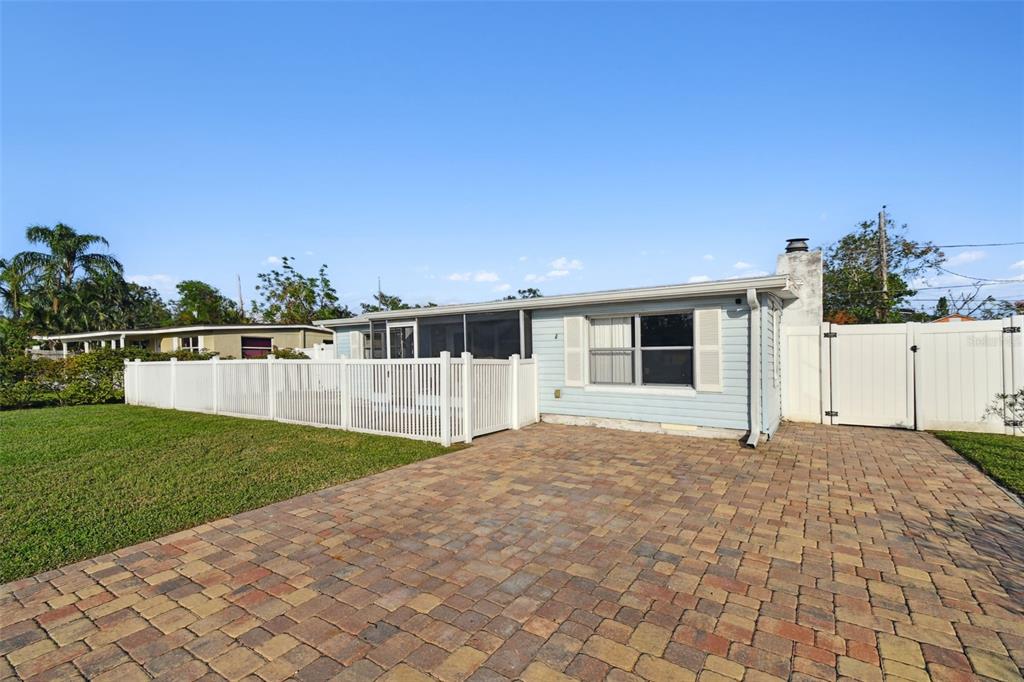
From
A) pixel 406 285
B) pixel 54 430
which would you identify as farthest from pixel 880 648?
pixel 406 285

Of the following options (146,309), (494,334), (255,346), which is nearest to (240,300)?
(146,309)

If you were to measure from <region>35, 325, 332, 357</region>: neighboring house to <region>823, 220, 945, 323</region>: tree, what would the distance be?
25324 millimetres

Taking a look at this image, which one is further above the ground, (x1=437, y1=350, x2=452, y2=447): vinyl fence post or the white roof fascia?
the white roof fascia

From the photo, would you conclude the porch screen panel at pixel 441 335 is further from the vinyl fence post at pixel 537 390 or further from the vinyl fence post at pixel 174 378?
the vinyl fence post at pixel 174 378

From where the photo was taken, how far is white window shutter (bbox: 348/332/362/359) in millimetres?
12562

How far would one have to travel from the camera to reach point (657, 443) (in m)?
7.02

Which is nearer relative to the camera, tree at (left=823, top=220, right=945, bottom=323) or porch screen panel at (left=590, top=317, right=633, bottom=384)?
porch screen panel at (left=590, top=317, right=633, bottom=384)

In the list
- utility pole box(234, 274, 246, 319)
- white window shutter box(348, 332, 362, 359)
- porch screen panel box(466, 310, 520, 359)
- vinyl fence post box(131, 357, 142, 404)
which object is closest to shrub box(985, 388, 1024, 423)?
porch screen panel box(466, 310, 520, 359)

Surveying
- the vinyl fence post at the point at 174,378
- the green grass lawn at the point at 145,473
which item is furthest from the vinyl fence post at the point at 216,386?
the vinyl fence post at the point at 174,378

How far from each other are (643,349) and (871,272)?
2072 cm

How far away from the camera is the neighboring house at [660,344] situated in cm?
716

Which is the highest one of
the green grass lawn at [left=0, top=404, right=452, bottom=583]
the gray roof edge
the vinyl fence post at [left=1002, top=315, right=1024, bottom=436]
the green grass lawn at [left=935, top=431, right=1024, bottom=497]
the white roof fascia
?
the gray roof edge

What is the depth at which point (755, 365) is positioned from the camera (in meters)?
6.99

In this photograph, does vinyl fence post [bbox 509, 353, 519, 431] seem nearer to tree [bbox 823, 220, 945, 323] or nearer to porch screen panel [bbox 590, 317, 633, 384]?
porch screen panel [bbox 590, 317, 633, 384]
